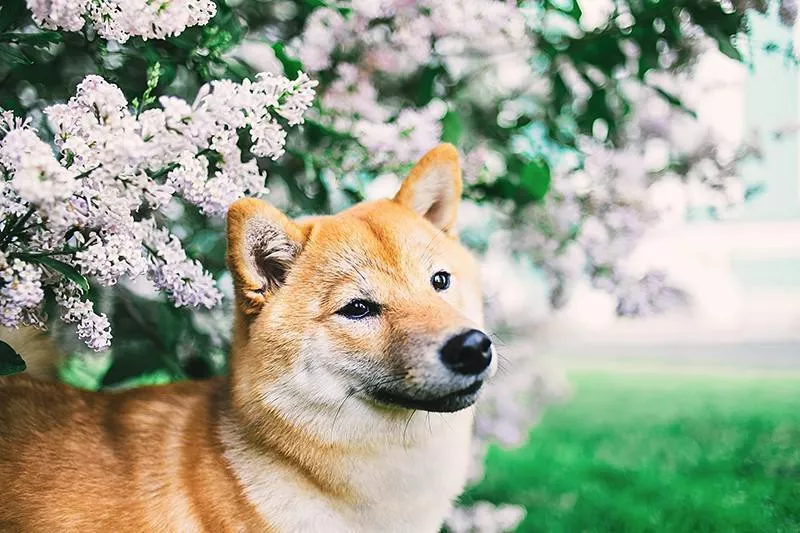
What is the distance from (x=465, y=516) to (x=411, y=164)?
3.79 ft

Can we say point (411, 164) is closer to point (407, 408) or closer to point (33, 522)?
point (407, 408)

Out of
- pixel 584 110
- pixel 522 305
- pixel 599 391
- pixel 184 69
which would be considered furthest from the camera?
pixel 599 391

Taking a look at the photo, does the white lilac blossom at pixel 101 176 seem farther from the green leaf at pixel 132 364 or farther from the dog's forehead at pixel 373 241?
the green leaf at pixel 132 364

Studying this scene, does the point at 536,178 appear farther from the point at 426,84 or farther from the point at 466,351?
the point at 466,351

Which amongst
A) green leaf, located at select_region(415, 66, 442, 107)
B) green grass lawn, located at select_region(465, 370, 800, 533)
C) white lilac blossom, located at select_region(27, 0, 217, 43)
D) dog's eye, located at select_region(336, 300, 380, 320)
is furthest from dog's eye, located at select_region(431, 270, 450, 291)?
green grass lawn, located at select_region(465, 370, 800, 533)

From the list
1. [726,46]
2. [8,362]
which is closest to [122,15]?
[8,362]

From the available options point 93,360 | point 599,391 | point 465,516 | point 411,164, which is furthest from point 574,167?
point 599,391

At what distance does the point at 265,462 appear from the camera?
1.83 meters

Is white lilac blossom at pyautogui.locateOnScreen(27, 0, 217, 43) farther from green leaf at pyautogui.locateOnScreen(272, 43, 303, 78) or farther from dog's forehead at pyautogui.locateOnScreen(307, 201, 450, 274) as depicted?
dog's forehead at pyautogui.locateOnScreen(307, 201, 450, 274)

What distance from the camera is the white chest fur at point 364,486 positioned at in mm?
1801

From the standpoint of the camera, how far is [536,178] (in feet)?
7.96

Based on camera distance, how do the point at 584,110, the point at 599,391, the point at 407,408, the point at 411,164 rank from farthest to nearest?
1. the point at 599,391
2. the point at 584,110
3. the point at 411,164
4. the point at 407,408

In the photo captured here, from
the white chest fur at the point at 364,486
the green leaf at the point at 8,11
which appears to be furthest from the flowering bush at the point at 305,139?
the white chest fur at the point at 364,486

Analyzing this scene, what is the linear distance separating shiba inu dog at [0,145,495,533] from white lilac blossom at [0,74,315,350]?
208mm
